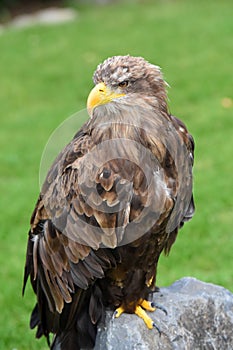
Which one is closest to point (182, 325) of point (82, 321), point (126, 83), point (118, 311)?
point (118, 311)

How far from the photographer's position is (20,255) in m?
6.88

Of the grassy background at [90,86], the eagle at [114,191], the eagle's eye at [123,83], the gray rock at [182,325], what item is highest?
the grassy background at [90,86]

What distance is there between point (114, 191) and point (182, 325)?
3.69 ft

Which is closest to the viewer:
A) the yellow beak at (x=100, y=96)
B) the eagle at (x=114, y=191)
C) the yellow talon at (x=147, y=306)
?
the yellow beak at (x=100, y=96)

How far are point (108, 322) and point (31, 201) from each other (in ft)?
12.6

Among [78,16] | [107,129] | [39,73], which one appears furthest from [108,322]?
[78,16]

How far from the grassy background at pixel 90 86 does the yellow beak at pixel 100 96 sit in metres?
2.51

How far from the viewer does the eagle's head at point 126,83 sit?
141 inches

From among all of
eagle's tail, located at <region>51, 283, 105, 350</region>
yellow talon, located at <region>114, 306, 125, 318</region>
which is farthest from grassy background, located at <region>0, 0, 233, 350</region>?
yellow talon, located at <region>114, 306, 125, 318</region>

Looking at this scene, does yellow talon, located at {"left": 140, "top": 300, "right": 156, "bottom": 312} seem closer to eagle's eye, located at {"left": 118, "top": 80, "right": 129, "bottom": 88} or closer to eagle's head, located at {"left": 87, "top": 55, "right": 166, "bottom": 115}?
eagle's head, located at {"left": 87, "top": 55, "right": 166, "bottom": 115}

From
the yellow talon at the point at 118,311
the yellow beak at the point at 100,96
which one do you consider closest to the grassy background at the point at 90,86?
the yellow talon at the point at 118,311

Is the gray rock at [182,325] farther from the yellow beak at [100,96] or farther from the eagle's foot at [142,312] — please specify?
the yellow beak at [100,96]

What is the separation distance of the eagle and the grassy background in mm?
1690

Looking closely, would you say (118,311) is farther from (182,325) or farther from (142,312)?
(182,325)
